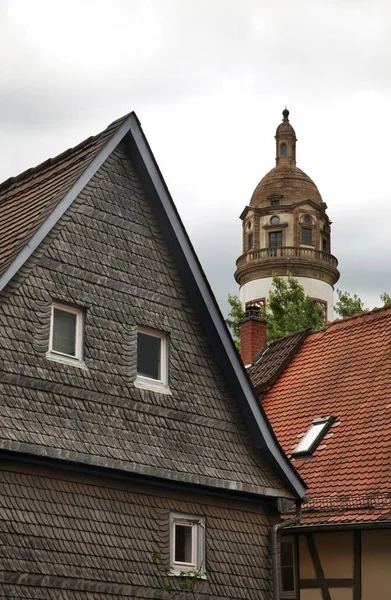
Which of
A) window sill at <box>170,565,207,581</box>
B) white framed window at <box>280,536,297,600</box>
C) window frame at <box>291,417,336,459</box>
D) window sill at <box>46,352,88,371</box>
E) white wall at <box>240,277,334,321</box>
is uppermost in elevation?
white wall at <box>240,277,334,321</box>

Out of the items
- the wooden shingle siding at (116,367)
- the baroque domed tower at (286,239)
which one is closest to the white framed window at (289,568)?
the wooden shingle siding at (116,367)

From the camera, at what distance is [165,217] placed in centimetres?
1792

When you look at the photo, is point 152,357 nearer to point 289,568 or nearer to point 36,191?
point 36,191

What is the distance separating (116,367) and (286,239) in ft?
238

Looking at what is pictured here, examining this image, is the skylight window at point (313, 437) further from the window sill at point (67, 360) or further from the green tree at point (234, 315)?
the green tree at point (234, 315)

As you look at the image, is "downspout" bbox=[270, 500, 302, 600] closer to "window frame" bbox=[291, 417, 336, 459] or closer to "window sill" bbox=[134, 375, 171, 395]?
"window sill" bbox=[134, 375, 171, 395]

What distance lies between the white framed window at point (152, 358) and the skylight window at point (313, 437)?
5.96 metres

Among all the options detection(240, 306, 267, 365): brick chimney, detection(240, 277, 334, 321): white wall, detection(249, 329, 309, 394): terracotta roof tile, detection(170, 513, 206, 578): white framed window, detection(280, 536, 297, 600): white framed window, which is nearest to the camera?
detection(170, 513, 206, 578): white framed window

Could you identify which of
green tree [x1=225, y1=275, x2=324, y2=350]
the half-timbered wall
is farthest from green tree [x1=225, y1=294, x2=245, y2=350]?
the half-timbered wall

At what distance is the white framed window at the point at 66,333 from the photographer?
16094mm

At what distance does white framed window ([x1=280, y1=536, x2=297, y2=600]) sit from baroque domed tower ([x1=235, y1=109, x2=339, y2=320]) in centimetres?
6084

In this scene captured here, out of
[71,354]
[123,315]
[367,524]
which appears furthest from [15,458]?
[367,524]

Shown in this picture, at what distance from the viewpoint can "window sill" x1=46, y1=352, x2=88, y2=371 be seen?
15906mm

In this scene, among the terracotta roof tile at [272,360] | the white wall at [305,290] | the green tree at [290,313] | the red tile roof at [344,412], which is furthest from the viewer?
the white wall at [305,290]
